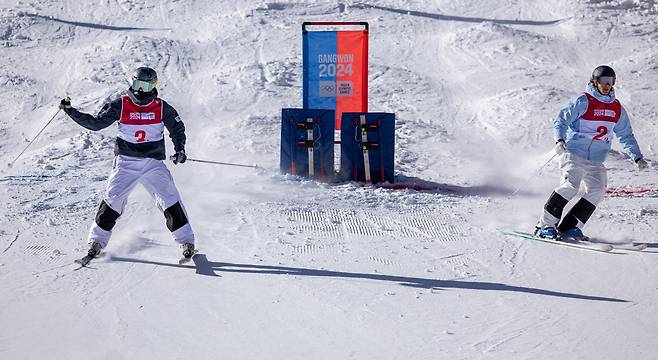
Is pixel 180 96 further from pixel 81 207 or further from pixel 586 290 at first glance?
pixel 586 290

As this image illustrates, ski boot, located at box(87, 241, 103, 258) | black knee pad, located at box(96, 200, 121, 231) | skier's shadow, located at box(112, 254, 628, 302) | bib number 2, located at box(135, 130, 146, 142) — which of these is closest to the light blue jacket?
skier's shadow, located at box(112, 254, 628, 302)

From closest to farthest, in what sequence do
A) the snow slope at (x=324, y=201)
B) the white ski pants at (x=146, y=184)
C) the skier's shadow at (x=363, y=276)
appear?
the snow slope at (x=324, y=201), the skier's shadow at (x=363, y=276), the white ski pants at (x=146, y=184)

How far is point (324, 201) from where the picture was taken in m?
9.20

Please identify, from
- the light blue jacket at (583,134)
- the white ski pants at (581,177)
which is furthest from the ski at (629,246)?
the light blue jacket at (583,134)

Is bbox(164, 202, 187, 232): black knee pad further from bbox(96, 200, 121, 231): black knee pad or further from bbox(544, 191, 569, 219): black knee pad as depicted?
bbox(544, 191, 569, 219): black knee pad

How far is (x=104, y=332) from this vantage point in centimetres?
530

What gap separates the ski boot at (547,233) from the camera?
307 inches

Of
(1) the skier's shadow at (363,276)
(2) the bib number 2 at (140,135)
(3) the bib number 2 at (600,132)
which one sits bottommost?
(1) the skier's shadow at (363,276)

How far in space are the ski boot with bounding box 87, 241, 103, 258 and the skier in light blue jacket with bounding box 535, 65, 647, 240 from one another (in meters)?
4.27

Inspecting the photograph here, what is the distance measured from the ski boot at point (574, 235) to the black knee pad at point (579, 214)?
46mm

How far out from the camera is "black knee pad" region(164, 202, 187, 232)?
686 centimetres

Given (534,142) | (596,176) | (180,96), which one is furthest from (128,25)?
(596,176)

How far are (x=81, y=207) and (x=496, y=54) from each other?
10.4 meters

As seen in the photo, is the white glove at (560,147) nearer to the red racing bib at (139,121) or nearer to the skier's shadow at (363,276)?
the skier's shadow at (363,276)
